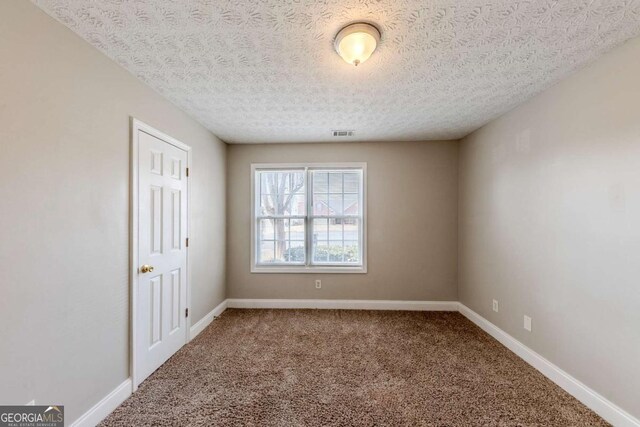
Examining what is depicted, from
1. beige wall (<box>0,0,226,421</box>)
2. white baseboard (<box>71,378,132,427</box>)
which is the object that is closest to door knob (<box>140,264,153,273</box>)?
beige wall (<box>0,0,226,421</box>)

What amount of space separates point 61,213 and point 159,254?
0.97 metres

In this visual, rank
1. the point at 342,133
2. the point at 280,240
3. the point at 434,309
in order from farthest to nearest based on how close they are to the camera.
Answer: the point at 280,240, the point at 434,309, the point at 342,133

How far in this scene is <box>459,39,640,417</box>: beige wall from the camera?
168cm

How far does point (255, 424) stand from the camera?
1.75 metres

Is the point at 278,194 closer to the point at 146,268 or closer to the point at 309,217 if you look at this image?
the point at 309,217

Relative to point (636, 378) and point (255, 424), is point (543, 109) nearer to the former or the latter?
point (636, 378)

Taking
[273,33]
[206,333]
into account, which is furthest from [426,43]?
[206,333]

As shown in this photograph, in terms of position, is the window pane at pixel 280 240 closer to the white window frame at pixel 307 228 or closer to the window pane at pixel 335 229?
the white window frame at pixel 307 228

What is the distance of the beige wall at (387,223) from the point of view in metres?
3.86

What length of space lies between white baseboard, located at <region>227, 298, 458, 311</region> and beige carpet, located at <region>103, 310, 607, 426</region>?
0.62 m

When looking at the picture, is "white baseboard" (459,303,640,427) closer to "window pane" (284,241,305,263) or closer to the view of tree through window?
the view of tree through window

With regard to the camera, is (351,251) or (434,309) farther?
(351,251)

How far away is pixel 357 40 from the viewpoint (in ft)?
5.01

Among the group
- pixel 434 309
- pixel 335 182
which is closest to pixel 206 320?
pixel 335 182
